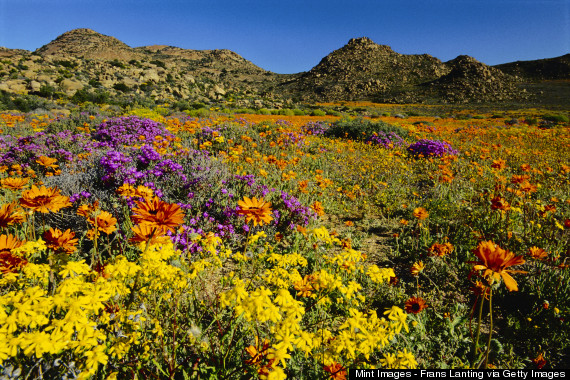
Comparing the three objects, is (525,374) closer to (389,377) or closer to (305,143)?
(389,377)

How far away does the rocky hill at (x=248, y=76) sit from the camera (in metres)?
26.8

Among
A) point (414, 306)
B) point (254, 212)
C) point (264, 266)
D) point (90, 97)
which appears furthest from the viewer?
point (90, 97)

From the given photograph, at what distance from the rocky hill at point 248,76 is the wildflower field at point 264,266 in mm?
21197

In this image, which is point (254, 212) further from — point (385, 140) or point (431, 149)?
point (385, 140)

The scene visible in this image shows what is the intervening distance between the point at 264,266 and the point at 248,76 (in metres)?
76.8

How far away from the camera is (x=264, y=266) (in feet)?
11.3

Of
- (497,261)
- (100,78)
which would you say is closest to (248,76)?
(100,78)

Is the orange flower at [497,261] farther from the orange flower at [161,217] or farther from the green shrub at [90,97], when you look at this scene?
the green shrub at [90,97]

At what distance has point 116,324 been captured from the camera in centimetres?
155

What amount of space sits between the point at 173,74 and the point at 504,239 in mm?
40053

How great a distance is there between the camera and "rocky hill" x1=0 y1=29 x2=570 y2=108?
2678cm

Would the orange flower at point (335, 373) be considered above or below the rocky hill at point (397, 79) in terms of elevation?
below

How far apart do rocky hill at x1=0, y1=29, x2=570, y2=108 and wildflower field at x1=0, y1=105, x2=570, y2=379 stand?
69.5 feet

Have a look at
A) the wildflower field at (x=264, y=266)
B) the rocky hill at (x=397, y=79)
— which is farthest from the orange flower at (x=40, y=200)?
the rocky hill at (x=397, y=79)
